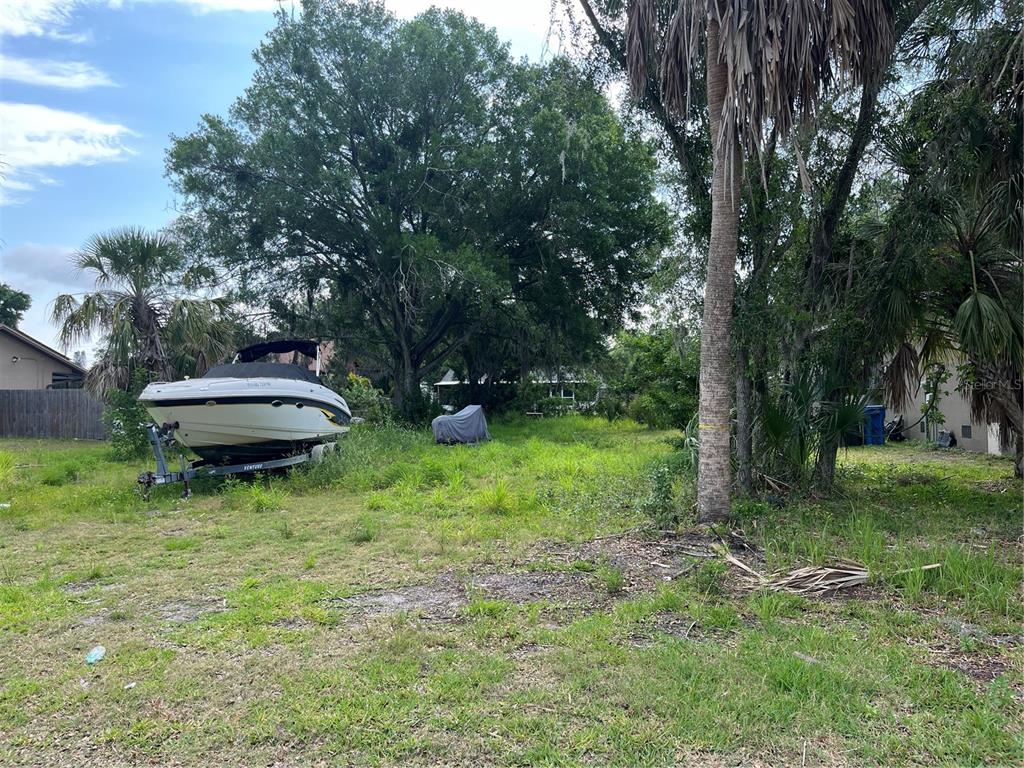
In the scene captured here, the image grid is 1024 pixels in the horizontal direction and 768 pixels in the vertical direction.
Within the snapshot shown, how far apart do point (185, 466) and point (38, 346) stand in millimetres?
18845

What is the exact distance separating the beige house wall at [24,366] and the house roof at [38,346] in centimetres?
9

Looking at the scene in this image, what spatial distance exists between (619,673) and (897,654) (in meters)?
1.48

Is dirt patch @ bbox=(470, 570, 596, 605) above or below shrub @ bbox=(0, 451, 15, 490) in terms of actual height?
below

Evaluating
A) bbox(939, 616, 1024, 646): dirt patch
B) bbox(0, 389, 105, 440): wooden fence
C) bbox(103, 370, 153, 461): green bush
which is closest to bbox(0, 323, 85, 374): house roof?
bbox(0, 389, 105, 440): wooden fence

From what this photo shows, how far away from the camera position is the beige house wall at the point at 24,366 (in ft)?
73.0

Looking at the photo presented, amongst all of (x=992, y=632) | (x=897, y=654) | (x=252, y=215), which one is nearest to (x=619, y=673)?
(x=897, y=654)

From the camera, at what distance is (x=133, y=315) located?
13.8 m

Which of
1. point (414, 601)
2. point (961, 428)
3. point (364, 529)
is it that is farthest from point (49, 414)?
point (961, 428)

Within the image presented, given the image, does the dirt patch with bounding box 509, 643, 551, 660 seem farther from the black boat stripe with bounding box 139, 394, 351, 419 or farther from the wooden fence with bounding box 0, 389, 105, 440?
the wooden fence with bounding box 0, 389, 105, 440

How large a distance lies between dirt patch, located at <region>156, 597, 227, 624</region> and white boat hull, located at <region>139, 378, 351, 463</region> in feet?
14.8

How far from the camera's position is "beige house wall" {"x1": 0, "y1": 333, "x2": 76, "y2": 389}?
73.0 ft

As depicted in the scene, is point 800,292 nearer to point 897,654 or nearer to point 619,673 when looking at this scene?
point 897,654

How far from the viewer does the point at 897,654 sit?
342 centimetres

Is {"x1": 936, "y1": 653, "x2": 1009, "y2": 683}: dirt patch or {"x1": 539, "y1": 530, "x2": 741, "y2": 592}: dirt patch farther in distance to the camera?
{"x1": 539, "y1": 530, "x2": 741, "y2": 592}: dirt patch
